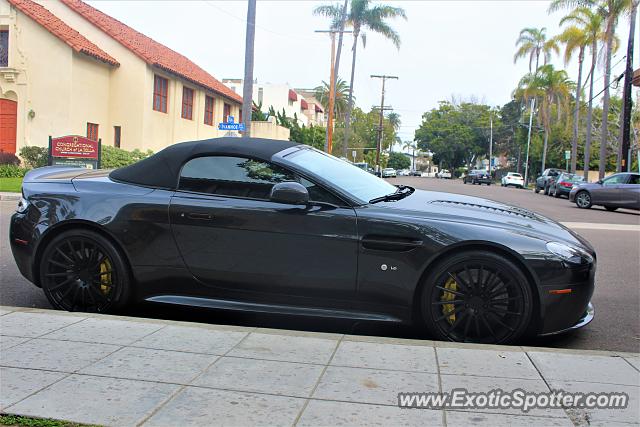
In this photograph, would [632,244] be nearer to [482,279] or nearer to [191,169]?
[482,279]

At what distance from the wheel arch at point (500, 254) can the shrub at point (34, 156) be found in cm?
2143

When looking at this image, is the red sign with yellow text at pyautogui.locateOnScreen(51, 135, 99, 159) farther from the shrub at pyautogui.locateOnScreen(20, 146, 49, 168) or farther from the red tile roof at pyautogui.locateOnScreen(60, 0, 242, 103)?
the red tile roof at pyautogui.locateOnScreen(60, 0, 242, 103)

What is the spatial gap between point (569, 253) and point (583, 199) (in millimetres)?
18642

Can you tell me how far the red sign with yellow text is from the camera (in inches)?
728

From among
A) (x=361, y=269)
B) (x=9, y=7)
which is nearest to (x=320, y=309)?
(x=361, y=269)

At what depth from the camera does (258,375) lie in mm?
3270

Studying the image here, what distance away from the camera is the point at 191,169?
4.62 meters

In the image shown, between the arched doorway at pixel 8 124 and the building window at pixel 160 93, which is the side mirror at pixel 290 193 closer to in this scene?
the arched doorway at pixel 8 124

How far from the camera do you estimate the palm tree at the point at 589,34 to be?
35781 millimetres

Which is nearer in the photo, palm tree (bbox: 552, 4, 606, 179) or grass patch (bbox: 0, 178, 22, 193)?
grass patch (bbox: 0, 178, 22, 193)

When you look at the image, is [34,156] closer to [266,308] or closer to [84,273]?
[84,273]

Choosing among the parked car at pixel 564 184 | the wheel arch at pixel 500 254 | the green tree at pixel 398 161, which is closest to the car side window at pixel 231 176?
the wheel arch at pixel 500 254

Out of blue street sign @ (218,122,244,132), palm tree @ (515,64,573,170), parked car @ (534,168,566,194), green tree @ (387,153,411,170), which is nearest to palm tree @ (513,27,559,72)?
palm tree @ (515,64,573,170)

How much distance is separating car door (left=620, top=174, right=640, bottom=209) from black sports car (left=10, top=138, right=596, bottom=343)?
16982 millimetres
